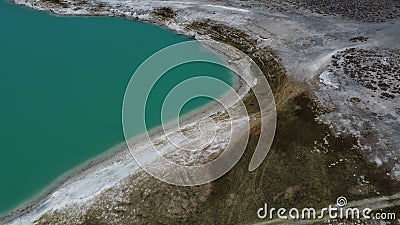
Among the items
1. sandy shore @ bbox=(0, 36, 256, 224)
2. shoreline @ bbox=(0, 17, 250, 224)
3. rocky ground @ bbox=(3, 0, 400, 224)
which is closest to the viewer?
rocky ground @ bbox=(3, 0, 400, 224)

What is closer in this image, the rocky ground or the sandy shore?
the rocky ground

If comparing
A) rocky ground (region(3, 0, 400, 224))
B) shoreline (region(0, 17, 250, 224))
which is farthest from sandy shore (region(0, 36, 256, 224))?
rocky ground (region(3, 0, 400, 224))

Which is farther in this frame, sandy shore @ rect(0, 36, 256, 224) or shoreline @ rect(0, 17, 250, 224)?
shoreline @ rect(0, 17, 250, 224)

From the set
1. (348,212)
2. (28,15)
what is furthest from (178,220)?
(28,15)

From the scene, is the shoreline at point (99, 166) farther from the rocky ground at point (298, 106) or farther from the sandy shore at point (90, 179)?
the rocky ground at point (298, 106)

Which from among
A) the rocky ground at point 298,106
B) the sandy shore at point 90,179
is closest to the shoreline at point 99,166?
the sandy shore at point 90,179

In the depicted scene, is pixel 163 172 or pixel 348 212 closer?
pixel 348 212

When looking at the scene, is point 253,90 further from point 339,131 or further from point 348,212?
point 348,212

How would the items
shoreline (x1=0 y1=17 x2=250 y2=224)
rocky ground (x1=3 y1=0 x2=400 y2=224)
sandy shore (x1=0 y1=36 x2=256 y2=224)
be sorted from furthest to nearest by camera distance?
shoreline (x1=0 y1=17 x2=250 y2=224), sandy shore (x1=0 y1=36 x2=256 y2=224), rocky ground (x1=3 y1=0 x2=400 y2=224)

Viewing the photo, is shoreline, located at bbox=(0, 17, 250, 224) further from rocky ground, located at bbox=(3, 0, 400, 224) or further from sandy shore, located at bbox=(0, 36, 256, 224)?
rocky ground, located at bbox=(3, 0, 400, 224)
